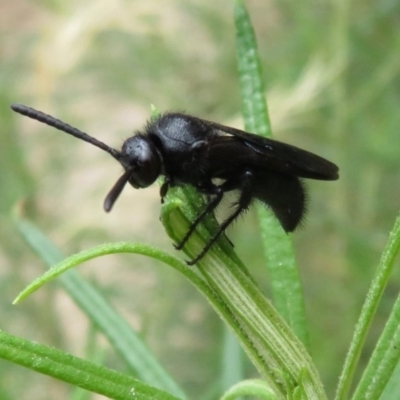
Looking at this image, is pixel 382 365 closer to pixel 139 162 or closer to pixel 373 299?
pixel 373 299

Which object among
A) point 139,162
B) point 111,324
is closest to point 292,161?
point 139,162

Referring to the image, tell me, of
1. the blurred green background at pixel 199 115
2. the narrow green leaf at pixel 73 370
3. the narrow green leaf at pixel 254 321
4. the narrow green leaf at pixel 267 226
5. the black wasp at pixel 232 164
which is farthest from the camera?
the blurred green background at pixel 199 115

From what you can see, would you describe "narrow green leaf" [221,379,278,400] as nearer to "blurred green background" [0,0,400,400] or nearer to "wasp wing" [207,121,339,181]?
"wasp wing" [207,121,339,181]

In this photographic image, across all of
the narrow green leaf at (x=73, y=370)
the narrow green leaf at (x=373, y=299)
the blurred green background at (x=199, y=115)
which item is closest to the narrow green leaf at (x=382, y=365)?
the narrow green leaf at (x=373, y=299)

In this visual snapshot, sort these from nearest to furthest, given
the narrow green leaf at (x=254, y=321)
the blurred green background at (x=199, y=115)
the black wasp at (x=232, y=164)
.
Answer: the narrow green leaf at (x=254, y=321)
the black wasp at (x=232, y=164)
the blurred green background at (x=199, y=115)

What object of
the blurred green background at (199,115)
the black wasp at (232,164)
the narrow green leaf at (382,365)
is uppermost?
the narrow green leaf at (382,365)

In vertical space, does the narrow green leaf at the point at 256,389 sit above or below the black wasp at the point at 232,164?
below

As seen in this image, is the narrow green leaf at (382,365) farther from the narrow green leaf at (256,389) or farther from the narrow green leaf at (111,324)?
the narrow green leaf at (111,324)

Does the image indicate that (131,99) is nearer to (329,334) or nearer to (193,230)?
(329,334)
